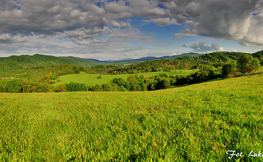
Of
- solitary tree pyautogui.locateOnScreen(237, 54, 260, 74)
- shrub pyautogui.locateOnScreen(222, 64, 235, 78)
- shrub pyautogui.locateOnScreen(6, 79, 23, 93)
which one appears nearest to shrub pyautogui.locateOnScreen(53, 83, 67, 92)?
shrub pyautogui.locateOnScreen(6, 79, 23, 93)

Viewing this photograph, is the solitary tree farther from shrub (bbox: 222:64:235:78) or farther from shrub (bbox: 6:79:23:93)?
shrub (bbox: 6:79:23:93)

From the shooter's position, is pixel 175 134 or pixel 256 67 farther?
pixel 256 67

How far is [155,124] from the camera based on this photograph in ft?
12.6

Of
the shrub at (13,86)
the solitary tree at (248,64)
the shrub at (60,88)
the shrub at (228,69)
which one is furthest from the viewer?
the shrub at (60,88)

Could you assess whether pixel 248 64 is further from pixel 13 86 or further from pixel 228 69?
pixel 13 86

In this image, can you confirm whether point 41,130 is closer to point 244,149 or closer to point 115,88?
point 244,149

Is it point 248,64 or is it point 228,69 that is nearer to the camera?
point 248,64

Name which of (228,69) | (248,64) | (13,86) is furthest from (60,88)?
(248,64)

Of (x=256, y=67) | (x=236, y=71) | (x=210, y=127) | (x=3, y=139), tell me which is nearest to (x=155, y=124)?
(x=210, y=127)

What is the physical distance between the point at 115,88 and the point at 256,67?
2992 inches

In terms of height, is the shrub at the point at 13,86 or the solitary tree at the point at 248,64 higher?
the solitary tree at the point at 248,64

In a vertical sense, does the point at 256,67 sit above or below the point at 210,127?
above

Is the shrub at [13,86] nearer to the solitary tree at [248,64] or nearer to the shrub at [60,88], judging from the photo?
→ the shrub at [60,88]

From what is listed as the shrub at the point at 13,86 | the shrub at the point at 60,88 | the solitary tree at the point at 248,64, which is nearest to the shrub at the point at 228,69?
the solitary tree at the point at 248,64
